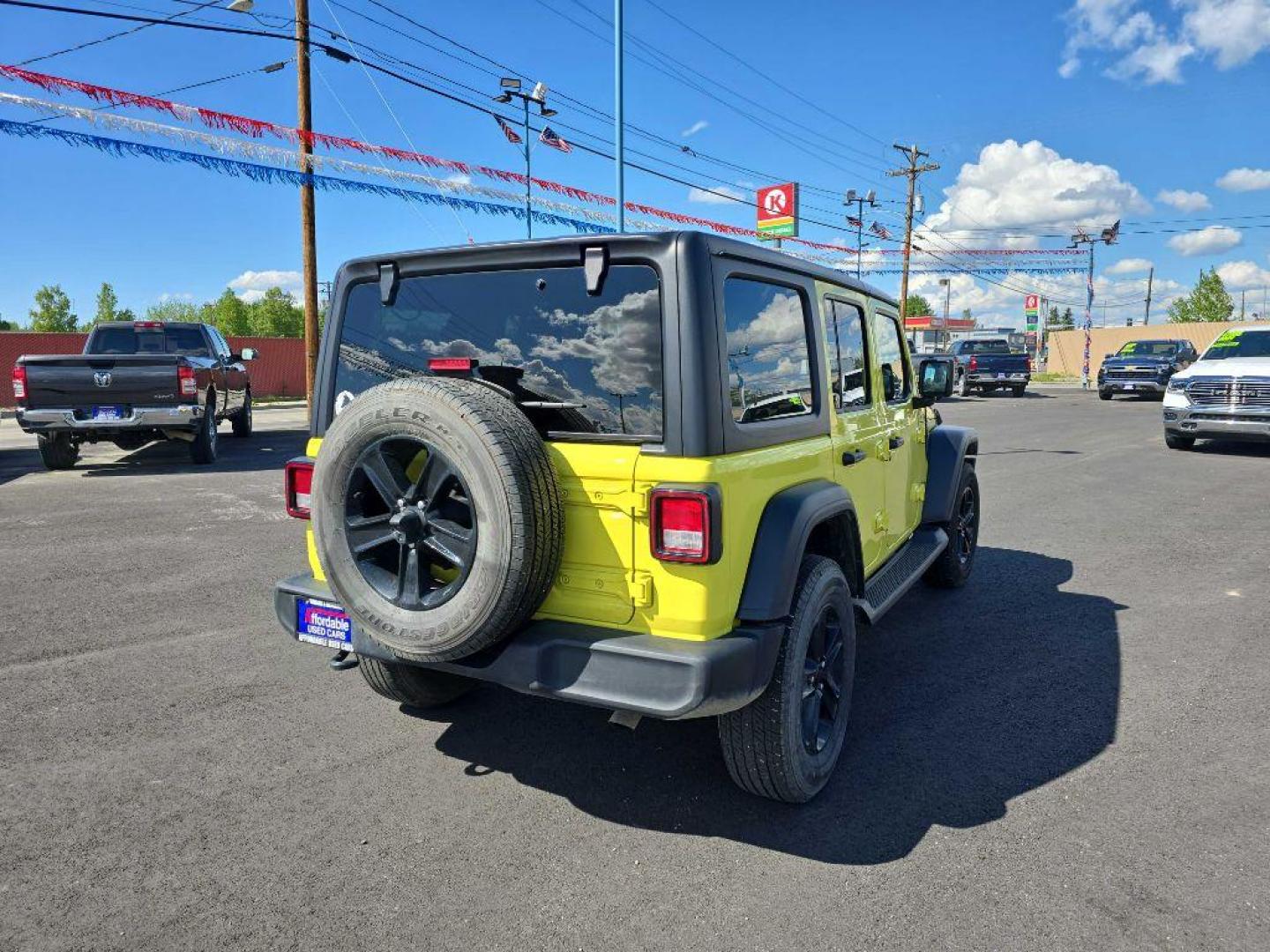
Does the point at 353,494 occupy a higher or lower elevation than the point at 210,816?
higher

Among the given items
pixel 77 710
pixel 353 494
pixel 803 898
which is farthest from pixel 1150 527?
pixel 77 710

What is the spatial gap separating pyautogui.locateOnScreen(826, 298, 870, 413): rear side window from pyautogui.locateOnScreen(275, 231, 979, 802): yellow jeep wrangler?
1.26ft

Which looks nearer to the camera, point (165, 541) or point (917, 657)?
point (917, 657)

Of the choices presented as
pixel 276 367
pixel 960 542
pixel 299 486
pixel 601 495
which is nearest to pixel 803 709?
pixel 601 495

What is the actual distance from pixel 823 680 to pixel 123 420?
9905 mm

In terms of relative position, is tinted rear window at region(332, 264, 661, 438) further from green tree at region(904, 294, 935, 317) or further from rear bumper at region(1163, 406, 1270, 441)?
green tree at region(904, 294, 935, 317)

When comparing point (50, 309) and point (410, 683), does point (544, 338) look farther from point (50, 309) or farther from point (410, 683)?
point (50, 309)

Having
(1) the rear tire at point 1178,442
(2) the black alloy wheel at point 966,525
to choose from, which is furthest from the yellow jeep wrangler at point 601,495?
(1) the rear tire at point 1178,442

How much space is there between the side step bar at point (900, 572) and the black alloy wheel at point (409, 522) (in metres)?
1.63

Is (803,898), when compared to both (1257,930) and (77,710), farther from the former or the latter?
(77,710)

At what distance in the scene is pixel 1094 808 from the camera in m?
2.93

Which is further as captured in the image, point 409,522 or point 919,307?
point 919,307

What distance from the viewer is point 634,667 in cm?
247

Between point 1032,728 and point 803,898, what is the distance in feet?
5.39
